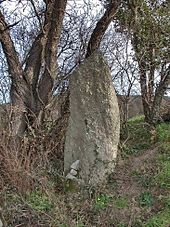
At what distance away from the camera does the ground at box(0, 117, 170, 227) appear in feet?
19.6

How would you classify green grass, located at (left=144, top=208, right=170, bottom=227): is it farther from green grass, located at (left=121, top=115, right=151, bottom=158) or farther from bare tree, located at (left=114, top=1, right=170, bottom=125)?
bare tree, located at (left=114, top=1, right=170, bottom=125)

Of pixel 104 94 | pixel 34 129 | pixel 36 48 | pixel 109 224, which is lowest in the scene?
pixel 109 224

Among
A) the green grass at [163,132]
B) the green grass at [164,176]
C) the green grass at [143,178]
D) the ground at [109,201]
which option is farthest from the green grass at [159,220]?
the green grass at [163,132]

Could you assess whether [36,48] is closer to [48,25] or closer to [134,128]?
[48,25]

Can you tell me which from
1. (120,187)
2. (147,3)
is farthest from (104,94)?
(147,3)

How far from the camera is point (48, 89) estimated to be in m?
8.27

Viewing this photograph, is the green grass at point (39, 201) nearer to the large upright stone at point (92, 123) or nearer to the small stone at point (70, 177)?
the small stone at point (70, 177)

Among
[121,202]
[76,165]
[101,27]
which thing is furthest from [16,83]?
[121,202]

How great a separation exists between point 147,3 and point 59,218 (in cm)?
488

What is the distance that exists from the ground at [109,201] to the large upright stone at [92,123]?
29 centimetres

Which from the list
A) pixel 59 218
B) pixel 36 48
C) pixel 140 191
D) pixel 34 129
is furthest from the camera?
pixel 36 48

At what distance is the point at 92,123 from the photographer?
277 inches

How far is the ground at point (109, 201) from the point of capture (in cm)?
596

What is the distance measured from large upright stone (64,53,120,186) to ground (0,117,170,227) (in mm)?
288
